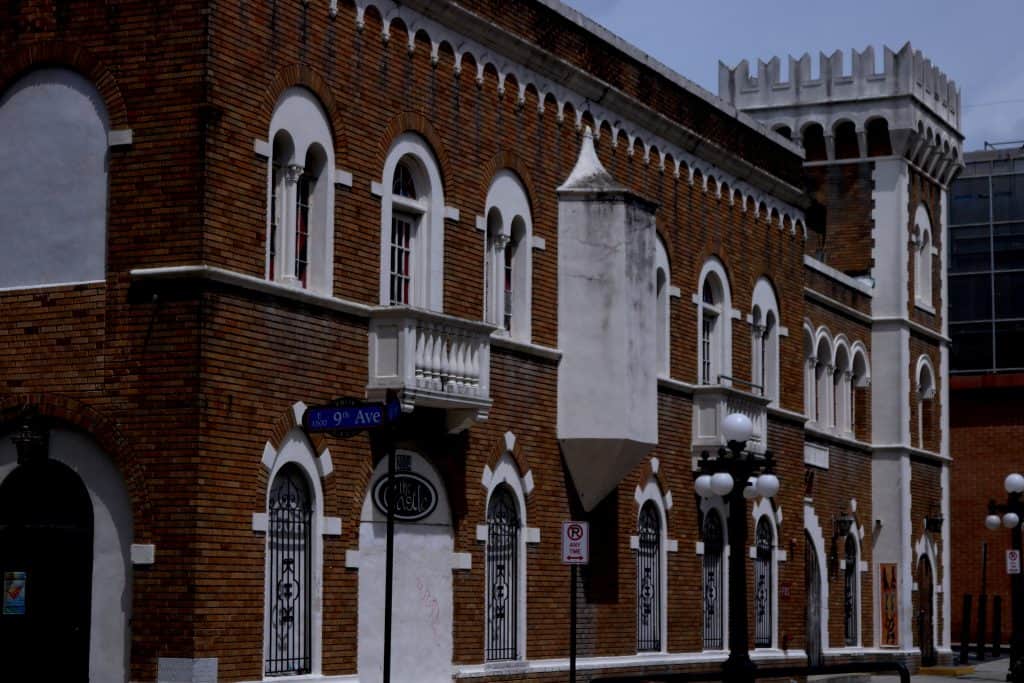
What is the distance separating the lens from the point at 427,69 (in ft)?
85.4

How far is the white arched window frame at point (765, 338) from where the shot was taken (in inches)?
1454

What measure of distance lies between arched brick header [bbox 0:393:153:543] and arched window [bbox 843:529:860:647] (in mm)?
25136

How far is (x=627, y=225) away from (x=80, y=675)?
36.9 ft

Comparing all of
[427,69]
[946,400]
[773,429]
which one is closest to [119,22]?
[427,69]

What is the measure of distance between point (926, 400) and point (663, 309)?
1890 cm

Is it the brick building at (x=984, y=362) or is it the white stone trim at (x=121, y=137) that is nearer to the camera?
the white stone trim at (x=121, y=137)

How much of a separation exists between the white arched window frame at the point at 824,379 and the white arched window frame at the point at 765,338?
5166 mm

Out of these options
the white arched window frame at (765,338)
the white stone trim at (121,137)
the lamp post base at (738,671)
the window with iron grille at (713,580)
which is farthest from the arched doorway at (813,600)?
the white stone trim at (121,137)

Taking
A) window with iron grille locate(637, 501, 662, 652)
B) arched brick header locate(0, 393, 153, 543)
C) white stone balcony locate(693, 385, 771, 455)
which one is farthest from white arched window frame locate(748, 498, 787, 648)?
arched brick header locate(0, 393, 153, 543)

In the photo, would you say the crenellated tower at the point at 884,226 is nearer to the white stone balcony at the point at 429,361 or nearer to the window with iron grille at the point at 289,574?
the white stone balcony at the point at 429,361

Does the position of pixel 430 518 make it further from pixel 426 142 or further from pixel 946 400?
pixel 946 400

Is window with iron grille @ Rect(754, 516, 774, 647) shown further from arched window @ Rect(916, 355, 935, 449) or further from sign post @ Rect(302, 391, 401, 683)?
sign post @ Rect(302, 391, 401, 683)

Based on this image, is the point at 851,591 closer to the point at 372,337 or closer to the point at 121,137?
the point at 372,337

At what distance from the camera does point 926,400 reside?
4988 cm
